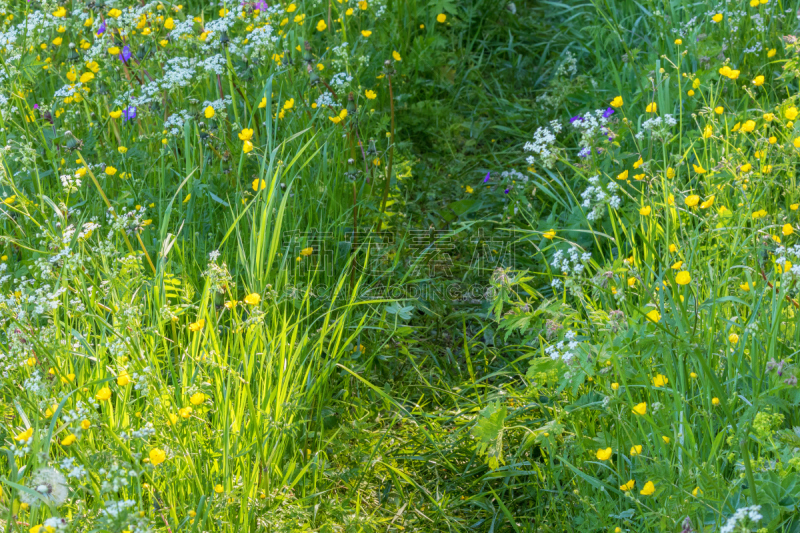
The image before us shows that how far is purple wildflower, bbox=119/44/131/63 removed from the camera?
3.02 m

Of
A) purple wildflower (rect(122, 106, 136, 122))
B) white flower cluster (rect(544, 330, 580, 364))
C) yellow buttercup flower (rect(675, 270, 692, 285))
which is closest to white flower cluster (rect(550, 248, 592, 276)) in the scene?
white flower cluster (rect(544, 330, 580, 364))

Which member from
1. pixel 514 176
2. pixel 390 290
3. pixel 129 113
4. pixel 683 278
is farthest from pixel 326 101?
pixel 683 278

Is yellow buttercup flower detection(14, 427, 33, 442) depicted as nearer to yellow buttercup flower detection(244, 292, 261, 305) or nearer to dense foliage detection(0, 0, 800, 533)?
dense foliage detection(0, 0, 800, 533)

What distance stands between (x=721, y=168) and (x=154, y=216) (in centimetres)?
186

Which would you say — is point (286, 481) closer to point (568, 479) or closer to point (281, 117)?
point (568, 479)

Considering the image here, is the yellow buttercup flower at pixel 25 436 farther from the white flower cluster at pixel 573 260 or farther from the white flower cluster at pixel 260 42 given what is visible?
the white flower cluster at pixel 260 42

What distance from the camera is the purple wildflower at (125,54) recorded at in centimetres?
302

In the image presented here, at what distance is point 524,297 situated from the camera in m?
2.76

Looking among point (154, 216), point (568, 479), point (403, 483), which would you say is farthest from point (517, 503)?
point (154, 216)

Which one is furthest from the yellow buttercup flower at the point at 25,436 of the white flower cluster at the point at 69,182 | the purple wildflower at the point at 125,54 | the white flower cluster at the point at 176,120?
the purple wildflower at the point at 125,54

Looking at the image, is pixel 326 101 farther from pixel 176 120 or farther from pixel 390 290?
pixel 390 290

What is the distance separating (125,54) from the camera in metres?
3.20

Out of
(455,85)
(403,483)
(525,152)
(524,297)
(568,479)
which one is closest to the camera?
(568,479)

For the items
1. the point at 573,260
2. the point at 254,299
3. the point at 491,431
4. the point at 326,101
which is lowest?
the point at 491,431
